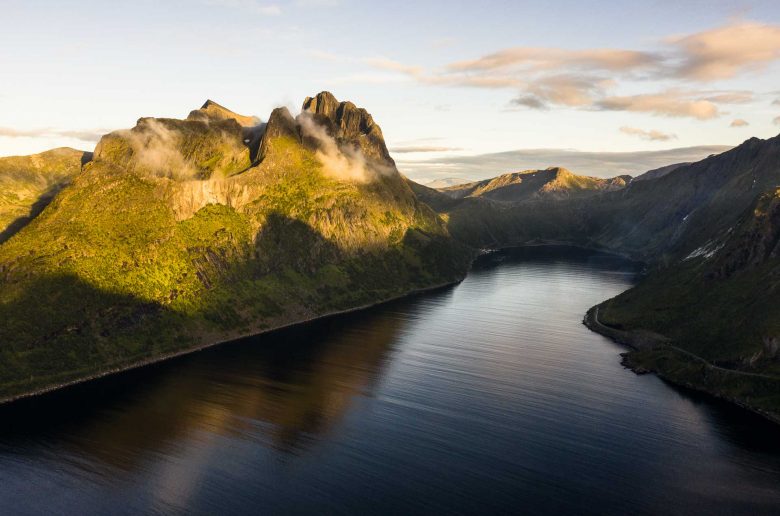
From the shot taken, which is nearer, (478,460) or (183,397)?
(478,460)

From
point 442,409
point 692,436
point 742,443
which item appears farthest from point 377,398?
point 742,443

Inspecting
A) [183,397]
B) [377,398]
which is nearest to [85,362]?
[183,397]

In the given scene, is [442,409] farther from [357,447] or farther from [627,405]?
[627,405]

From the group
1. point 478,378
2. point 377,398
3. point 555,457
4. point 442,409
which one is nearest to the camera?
point 555,457

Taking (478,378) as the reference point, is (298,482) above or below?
below

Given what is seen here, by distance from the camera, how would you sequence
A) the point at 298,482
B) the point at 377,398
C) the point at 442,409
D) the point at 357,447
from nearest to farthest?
the point at 298,482
the point at 357,447
the point at 442,409
the point at 377,398

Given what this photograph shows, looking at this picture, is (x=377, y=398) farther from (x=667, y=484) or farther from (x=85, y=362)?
(x=85, y=362)
